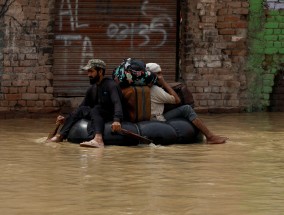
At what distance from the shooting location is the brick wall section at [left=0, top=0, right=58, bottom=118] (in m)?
16.4

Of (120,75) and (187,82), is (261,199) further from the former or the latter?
(187,82)

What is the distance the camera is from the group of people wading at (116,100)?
1212cm

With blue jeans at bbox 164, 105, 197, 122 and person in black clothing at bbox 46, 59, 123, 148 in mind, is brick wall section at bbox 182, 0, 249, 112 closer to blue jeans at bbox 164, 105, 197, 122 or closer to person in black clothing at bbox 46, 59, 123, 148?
blue jeans at bbox 164, 105, 197, 122

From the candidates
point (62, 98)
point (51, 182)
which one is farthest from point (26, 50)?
point (51, 182)

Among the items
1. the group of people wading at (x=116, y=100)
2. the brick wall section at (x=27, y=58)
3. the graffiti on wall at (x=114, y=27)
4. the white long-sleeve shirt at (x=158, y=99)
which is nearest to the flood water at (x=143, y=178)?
the group of people wading at (x=116, y=100)

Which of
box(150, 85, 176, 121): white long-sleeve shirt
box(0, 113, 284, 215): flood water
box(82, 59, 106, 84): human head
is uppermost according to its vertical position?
box(82, 59, 106, 84): human head

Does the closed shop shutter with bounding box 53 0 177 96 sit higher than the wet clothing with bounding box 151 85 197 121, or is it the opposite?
the closed shop shutter with bounding box 53 0 177 96

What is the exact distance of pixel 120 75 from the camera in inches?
497

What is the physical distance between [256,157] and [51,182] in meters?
3.01

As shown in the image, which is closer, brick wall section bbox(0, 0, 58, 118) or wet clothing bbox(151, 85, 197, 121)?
wet clothing bbox(151, 85, 197, 121)

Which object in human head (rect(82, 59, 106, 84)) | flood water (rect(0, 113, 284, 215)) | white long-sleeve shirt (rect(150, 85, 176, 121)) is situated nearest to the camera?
flood water (rect(0, 113, 284, 215))

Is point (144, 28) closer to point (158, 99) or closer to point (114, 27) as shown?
point (114, 27)

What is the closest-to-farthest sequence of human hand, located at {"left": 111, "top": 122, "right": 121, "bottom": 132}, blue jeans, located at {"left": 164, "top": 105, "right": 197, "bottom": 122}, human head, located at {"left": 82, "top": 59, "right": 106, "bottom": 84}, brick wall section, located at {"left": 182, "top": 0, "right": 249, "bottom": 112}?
human hand, located at {"left": 111, "top": 122, "right": 121, "bottom": 132}, human head, located at {"left": 82, "top": 59, "right": 106, "bottom": 84}, blue jeans, located at {"left": 164, "top": 105, "right": 197, "bottom": 122}, brick wall section, located at {"left": 182, "top": 0, "right": 249, "bottom": 112}

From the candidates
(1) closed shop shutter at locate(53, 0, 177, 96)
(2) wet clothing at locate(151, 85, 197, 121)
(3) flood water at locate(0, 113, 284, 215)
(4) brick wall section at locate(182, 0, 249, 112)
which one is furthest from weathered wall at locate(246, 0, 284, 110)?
(2) wet clothing at locate(151, 85, 197, 121)
